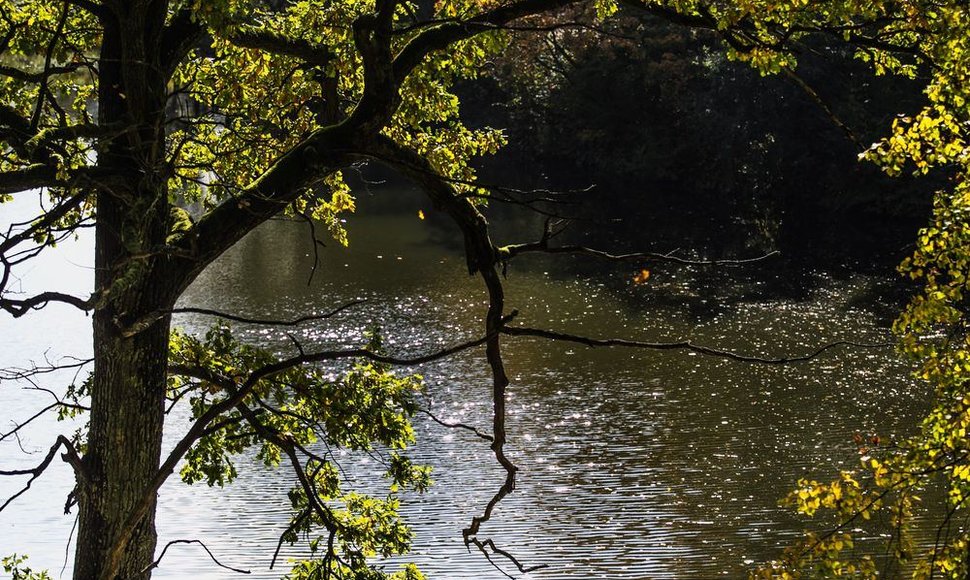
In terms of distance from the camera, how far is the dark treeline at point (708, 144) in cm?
2881

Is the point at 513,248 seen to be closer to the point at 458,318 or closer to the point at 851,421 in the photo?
the point at 851,421

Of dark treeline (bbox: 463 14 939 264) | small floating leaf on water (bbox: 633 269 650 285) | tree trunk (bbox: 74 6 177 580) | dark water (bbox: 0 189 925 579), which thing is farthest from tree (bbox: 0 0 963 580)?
dark treeline (bbox: 463 14 939 264)

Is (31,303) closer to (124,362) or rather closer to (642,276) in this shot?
(124,362)

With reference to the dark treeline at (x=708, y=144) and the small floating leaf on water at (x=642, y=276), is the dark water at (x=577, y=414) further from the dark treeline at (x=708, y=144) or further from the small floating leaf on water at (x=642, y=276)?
the dark treeline at (x=708, y=144)

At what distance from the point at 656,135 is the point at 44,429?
22159 mm

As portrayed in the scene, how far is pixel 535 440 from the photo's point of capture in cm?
1650

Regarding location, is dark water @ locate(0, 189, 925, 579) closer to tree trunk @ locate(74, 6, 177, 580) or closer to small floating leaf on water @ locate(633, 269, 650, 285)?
tree trunk @ locate(74, 6, 177, 580)

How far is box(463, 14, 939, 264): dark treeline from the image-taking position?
1134 inches

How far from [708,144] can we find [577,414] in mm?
17281

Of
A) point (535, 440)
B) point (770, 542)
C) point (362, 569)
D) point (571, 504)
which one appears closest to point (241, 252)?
point (535, 440)

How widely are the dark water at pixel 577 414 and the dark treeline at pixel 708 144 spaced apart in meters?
4.62

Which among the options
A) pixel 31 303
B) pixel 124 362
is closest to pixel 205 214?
pixel 124 362

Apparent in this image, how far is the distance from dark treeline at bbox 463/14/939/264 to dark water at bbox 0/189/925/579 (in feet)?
15.1

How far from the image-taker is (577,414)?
17422mm
